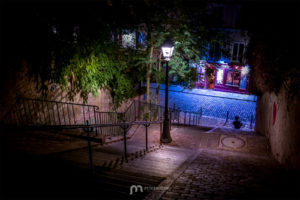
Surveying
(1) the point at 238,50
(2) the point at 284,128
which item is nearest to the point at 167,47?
(2) the point at 284,128

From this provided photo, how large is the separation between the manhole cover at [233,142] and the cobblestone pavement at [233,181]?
6.65ft

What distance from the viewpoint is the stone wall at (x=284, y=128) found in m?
5.73

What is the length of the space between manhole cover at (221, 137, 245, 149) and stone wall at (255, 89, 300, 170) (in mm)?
1150

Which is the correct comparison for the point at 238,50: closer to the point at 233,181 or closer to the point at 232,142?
the point at 232,142

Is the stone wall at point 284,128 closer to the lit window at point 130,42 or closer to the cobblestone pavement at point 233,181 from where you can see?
the cobblestone pavement at point 233,181

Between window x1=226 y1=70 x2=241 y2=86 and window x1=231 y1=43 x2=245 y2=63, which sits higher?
window x1=231 y1=43 x2=245 y2=63

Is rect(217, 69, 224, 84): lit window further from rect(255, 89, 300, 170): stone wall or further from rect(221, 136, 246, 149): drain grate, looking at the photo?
rect(221, 136, 246, 149): drain grate

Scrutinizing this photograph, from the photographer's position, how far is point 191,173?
208 inches

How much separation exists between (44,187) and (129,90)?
9216 millimetres

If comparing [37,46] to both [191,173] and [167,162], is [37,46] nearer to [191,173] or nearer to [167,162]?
[167,162]

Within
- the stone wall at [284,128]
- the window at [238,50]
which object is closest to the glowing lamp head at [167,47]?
the stone wall at [284,128]

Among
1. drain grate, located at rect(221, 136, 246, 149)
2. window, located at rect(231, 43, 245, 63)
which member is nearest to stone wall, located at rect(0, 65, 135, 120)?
drain grate, located at rect(221, 136, 246, 149)

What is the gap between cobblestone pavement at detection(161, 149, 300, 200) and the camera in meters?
4.14

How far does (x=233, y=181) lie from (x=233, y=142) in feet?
14.7
